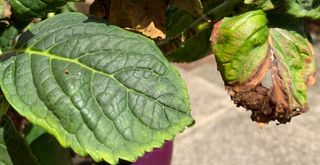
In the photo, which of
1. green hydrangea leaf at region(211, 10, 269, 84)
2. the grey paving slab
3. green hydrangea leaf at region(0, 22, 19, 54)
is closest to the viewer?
green hydrangea leaf at region(211, 10, 269, 84)

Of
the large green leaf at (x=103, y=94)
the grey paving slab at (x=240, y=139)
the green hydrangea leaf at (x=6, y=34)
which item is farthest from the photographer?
the grey paving slab at (x=240, y=139)

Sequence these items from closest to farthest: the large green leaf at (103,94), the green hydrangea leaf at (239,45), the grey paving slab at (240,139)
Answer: the large green leaf at (103,94) < the green hydrangea leaf at (239,45) < the grey paving slab at (240,139)

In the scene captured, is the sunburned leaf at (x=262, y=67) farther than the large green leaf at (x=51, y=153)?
No

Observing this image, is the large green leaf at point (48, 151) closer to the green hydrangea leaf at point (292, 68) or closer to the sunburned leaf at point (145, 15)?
the sunburned leaf at point (145, 15)

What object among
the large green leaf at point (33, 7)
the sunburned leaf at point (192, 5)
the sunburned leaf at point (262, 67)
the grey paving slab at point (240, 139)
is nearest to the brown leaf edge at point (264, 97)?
the sunburned leaf at point (262, 67)

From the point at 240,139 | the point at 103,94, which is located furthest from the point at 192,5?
the point at 240,139

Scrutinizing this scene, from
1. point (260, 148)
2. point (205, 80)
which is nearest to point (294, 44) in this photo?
point (260, 148)

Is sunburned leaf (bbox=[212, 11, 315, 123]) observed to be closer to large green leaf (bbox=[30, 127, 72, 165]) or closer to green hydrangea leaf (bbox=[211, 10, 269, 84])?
green hydrangea leaf (bbox=[211, 10, 269, 84])

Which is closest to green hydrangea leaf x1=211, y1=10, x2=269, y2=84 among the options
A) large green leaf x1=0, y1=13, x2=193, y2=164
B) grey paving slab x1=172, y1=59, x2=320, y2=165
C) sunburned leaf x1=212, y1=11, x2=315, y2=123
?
sunburned leaf x1=212, y1=11, x2=315, y2=123
